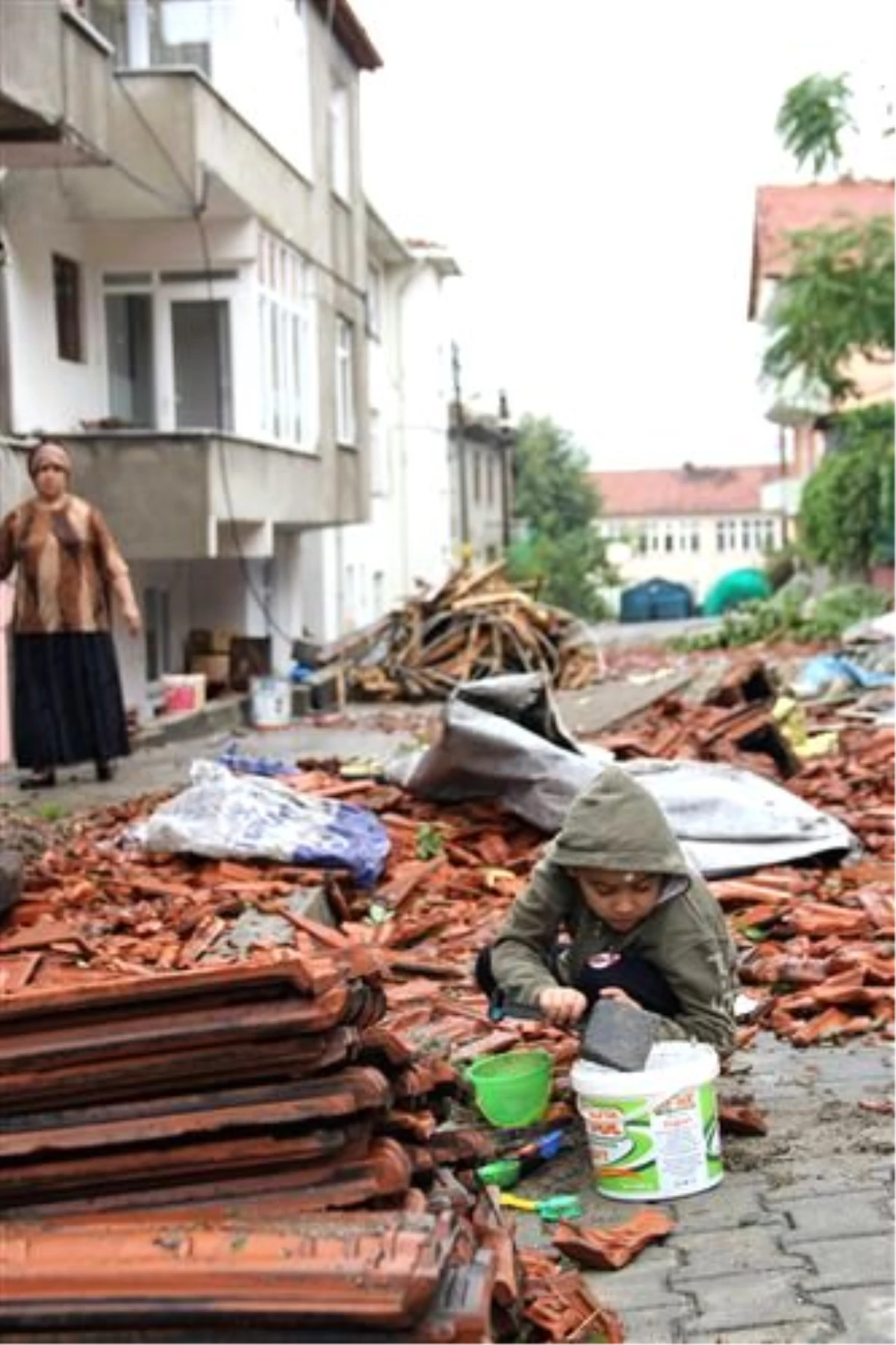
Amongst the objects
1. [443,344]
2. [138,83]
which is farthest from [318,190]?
[443,344]

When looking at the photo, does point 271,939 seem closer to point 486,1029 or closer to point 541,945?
point 486,1029

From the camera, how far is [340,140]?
96.3 ft

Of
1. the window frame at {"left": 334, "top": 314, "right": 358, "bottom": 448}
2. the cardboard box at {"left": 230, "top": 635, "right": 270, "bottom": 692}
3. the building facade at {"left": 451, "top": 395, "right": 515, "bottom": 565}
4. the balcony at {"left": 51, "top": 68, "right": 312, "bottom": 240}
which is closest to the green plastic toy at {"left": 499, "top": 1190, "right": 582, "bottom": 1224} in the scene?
the balcony at {"left": 51, "top": 68, "right": 312, "bottom": 240}

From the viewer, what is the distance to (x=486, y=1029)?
641 centimetres

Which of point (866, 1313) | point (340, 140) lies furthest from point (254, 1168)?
point (340, 140)

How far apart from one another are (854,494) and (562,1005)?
1263 inches

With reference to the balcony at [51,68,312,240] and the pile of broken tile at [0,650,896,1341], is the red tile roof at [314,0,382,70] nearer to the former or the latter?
the balcony at [51,68,312,240]

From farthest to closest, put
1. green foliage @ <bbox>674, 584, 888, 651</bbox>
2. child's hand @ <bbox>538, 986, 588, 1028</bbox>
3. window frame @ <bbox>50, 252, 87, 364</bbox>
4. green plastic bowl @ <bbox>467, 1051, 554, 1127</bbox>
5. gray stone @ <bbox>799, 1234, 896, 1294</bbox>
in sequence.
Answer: green foliage @ <bbox>674, 584, 888, 651</bbox> < window frame @ <bbox>50, 252, 87, 364</bbox> < green plastic bowl @ <bbox>467, 1051, 554, 1127</bbox> < child's hand @ <bbox>538, 986, 588, 1028</bbox> < gray stone @ <bbox>799, 1234, 896, 1294</bbox>

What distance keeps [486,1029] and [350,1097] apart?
9.95ft

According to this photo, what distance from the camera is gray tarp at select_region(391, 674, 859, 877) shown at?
9.44m

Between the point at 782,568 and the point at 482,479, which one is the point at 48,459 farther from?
the point at 482,479

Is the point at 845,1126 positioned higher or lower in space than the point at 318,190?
lower

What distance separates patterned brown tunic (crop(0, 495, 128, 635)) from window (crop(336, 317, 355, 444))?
16.0 metres

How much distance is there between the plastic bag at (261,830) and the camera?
9039 mm
